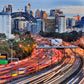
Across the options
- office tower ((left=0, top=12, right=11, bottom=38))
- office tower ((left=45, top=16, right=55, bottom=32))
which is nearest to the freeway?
office tower ((left=0, top=12, right=11, bottom=38))

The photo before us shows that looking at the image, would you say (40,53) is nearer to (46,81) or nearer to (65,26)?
(46,81)

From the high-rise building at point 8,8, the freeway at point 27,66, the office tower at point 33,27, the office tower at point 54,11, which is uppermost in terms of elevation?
the office tower at point 54,11

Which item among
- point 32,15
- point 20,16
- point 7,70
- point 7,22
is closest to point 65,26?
point 32,15

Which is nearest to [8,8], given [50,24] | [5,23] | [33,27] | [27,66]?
→ [5,23]

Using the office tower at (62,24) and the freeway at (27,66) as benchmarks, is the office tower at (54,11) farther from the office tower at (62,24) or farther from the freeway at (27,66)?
the freeway at (27,66)

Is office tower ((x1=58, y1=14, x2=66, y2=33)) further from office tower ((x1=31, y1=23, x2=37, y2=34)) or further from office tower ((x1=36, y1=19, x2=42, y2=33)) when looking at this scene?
office tower ((x1=31, y1=23, x2=37, y2=34))

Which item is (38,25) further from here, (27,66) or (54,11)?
(27,66)

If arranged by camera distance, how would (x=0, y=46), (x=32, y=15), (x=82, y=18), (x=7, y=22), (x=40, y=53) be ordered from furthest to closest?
(x=82, y=18)
(x=32, y=15)
(x=7, y=22)
(x=40, y=53)
(x=0, y=46)

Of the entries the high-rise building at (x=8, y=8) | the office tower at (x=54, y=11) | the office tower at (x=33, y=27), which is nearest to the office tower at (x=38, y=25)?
the office tower at (x=33, y=27)
